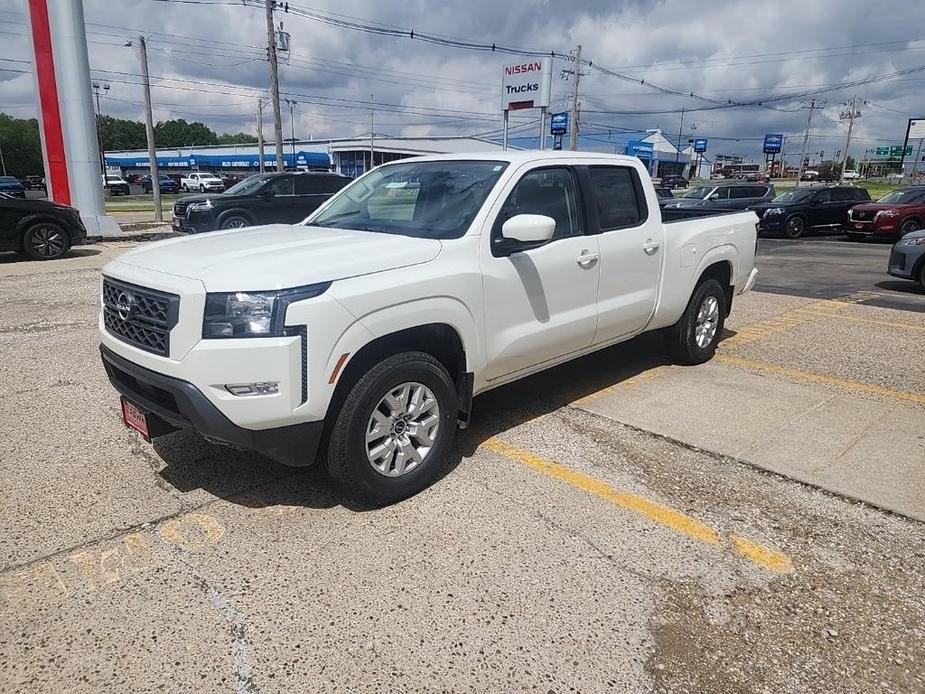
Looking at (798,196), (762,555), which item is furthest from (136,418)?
(798,196)

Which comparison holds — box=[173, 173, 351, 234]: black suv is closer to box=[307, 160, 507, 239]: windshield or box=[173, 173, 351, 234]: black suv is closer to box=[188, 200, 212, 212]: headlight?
box=[188, 200, 212, 212]: headlight

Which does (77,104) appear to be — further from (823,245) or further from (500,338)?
(823,245)

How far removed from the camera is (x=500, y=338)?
155 inches

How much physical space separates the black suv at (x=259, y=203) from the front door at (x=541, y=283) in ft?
37.4

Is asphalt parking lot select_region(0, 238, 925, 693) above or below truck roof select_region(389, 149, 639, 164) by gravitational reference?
below

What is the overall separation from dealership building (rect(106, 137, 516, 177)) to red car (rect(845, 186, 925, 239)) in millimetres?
57772

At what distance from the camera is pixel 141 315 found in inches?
129

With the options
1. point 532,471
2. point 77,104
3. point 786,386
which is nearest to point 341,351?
point 532,471

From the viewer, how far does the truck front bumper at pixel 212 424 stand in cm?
301

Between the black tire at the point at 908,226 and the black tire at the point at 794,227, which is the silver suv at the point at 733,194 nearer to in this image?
the black tire at the point at 794,227

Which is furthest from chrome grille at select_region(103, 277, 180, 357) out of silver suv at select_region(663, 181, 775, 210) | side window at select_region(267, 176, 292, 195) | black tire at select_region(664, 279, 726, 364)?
silver suv at select_region(663, 181, 775, 210)

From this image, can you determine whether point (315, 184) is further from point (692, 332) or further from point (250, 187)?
point (692, 332)

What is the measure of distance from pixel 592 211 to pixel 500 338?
134 cm

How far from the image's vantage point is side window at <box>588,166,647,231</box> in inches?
189
